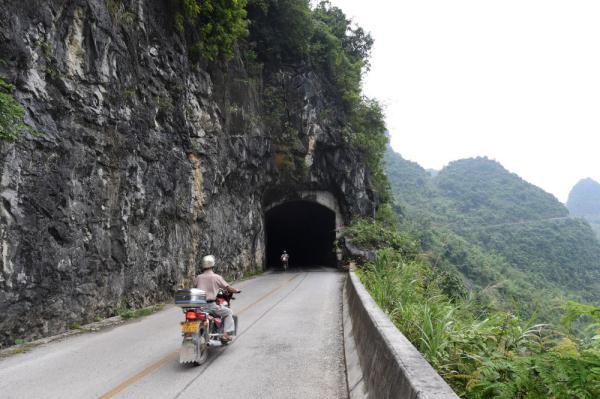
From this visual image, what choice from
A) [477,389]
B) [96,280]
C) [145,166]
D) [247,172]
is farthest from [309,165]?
[477,389]

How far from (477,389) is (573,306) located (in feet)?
3.46

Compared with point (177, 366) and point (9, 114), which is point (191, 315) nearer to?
point (177, 366)

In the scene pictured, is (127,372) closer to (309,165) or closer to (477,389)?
(477,389)

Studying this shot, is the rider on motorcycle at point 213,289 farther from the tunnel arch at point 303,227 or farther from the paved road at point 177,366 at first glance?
the tunnel arch at point 303,227

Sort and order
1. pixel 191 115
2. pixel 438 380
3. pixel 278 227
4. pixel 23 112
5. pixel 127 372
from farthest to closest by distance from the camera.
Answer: pixel 278 227
pixel 191 115
pixel 23 112
pixel 127 372
pixel 438 380

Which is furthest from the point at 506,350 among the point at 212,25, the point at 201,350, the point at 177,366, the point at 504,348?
the point at 212,25

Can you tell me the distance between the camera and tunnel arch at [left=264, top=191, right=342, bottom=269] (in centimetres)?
3083

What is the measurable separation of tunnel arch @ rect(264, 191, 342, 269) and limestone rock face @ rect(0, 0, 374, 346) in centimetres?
1029

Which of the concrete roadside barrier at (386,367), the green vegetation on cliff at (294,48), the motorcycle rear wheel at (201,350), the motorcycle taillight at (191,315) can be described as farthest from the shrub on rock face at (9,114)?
the green vegetation on cliff at (294,48)

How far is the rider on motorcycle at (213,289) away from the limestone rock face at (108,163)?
3619 mm

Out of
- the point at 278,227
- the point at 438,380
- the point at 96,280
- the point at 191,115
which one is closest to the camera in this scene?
the point at 438,380

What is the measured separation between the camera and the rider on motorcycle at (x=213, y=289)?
6977 millimetres

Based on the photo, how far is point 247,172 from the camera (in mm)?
23016

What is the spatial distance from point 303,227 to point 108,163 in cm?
2869
